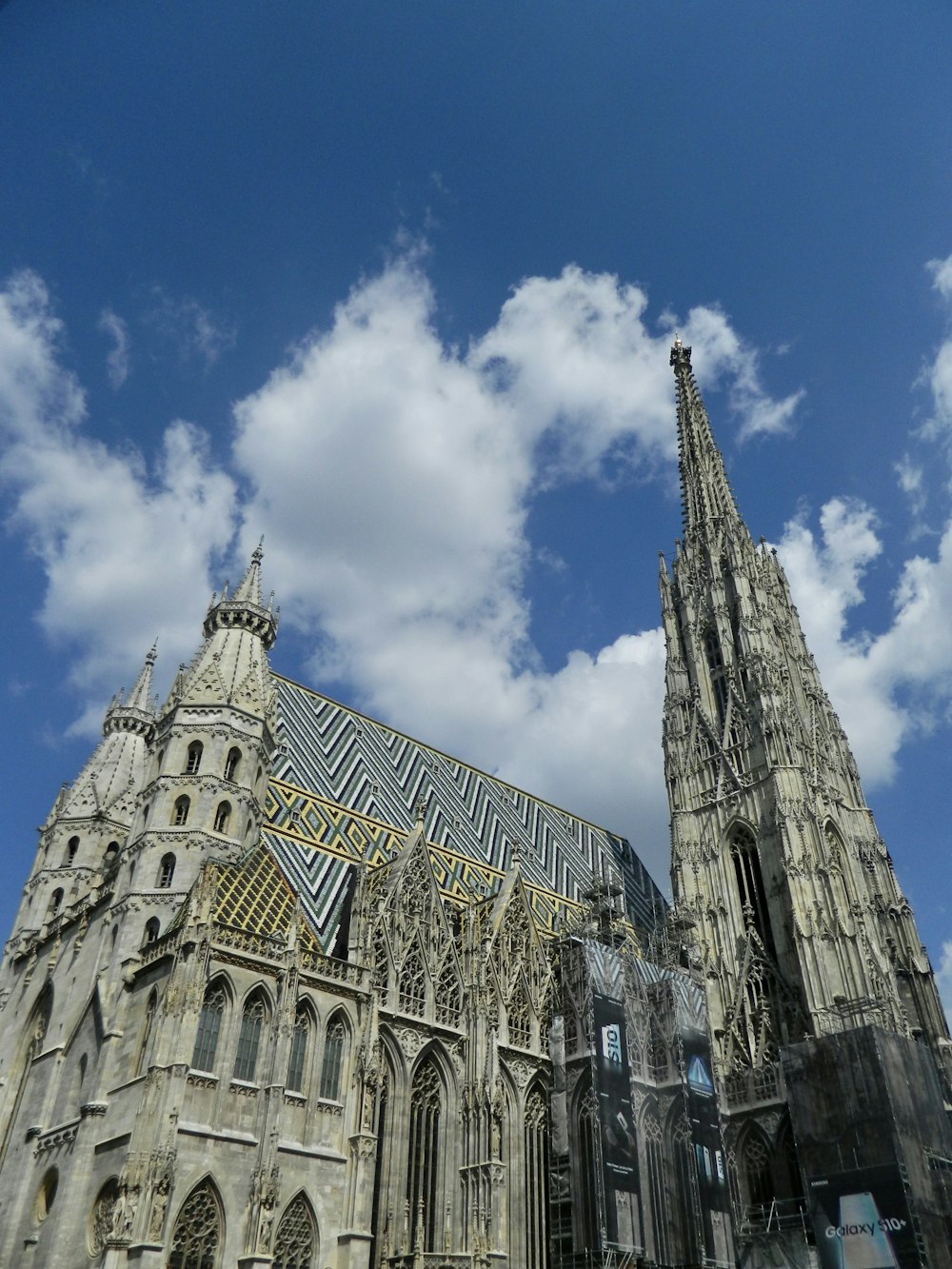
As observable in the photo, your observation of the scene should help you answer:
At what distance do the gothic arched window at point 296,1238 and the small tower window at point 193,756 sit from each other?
13.1 m

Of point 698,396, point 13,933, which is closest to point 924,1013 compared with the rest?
point 13,933

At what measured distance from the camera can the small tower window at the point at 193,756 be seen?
30922mm

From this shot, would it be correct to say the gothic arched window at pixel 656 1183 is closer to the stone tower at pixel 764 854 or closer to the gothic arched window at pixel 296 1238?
the stone tower at pixel 764 854

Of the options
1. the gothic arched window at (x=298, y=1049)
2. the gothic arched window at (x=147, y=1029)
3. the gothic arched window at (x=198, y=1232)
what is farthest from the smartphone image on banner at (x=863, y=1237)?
the gothic arched window at (x=147, y=1029)

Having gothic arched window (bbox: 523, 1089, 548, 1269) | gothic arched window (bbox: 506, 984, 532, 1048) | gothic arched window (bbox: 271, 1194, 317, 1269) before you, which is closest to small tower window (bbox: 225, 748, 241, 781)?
gothic arched window (bbox: 506, 984, 532, 1048)

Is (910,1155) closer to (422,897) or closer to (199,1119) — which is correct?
(422,897)

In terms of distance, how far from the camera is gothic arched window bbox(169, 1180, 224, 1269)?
2089 centimetres

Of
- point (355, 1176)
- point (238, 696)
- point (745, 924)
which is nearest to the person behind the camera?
point (355, 1176)

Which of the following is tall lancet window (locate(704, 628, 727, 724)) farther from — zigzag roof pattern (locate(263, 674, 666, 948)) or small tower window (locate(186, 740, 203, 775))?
small tower window (locate(186, 740, 203, 775))

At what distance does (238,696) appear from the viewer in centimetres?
3250

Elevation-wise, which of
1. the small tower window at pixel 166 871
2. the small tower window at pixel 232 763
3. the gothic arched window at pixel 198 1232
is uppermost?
the small tower window at pixel 232 763

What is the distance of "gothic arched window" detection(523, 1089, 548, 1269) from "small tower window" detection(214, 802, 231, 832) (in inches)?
521

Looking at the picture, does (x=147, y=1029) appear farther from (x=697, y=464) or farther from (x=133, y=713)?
(x=697, y=464)

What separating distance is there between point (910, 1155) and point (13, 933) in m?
31.8
